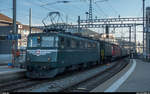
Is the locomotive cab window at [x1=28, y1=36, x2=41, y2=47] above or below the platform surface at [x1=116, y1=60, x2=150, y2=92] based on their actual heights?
above

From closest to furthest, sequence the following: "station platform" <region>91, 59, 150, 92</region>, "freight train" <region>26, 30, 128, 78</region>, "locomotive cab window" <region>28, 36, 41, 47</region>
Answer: "station platform" <region>91, 59, 150, 92</region> < "freight train" <region>26, 30, 128, 78</region> < "locomotive cab window" <region>28, 36, 41, 47</region>

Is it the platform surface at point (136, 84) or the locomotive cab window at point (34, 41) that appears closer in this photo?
the platform surface at point (136, 84)

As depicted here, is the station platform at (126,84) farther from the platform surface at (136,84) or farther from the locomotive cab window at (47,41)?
the locomotive cab window at (47,41)

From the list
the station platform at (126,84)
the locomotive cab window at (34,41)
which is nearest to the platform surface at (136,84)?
Result: the station platform at (126,84)

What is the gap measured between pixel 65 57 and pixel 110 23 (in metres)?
21.2

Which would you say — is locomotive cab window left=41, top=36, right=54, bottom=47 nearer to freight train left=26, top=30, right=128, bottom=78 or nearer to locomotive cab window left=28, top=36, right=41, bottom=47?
freight train left=26, top=30, right=128, bottom=78

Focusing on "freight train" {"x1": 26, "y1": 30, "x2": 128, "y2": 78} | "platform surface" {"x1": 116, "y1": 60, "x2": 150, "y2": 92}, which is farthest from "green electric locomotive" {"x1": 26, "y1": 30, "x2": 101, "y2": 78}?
"platform surface" {"x1": 116, "y1": 60, "x2": 150, "y2": 92}

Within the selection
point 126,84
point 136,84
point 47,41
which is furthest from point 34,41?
point 136,84

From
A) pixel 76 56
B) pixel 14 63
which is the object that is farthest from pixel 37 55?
pixel 14 63

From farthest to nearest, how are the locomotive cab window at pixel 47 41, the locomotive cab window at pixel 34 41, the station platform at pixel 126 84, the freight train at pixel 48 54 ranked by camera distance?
the locomotive cab window at pixel 34 41 → the locomotive cab window at pixel 47 41 → the freight train at pixel 48 54 → the station platform at pixel 126 84

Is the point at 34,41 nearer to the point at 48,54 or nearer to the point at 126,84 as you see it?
the point at 48,54

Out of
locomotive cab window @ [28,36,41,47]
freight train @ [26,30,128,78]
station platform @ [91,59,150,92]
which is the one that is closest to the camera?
station platform @ [91,59,150,92]

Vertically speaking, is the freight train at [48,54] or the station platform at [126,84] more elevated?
the freight train at [48,54]

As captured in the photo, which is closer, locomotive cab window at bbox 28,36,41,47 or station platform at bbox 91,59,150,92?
station platform at bbox 91,59,150,92
